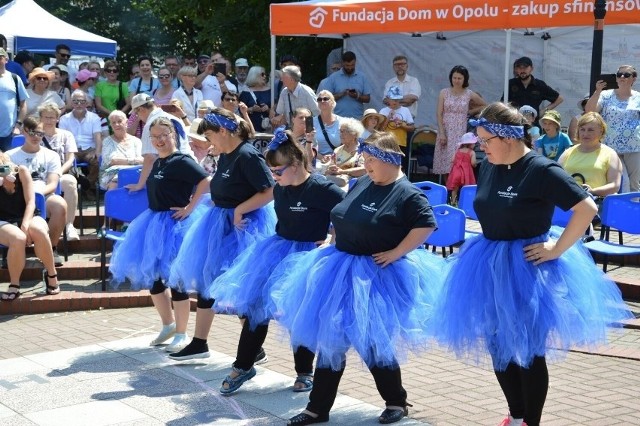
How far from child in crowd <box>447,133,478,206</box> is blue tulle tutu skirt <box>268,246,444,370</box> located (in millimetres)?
7259

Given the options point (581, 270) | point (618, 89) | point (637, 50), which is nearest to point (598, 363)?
point (581, 270)

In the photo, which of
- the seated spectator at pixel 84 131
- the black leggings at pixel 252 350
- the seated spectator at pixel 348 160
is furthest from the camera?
the seated spectator at pixel 84 131

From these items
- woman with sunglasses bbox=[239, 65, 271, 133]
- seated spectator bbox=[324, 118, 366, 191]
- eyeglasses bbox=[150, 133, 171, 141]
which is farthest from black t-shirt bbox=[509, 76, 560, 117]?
eyeglasses bbox=[150, 133, 171, 141]

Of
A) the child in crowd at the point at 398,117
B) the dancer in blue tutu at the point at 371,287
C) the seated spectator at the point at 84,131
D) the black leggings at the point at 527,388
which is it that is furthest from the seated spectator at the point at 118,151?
the black leggings at the point at 527,388

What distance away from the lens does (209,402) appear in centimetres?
679

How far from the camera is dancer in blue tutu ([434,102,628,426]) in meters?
5.45

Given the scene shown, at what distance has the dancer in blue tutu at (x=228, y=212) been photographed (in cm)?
736

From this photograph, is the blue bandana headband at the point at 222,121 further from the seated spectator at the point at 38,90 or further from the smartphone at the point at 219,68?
the smartphone at the point at 219,68

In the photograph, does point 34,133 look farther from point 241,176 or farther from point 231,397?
point 231,397

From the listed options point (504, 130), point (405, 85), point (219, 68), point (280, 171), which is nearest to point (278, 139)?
point (280, 171)

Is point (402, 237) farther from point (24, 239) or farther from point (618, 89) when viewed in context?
point (618, 89)

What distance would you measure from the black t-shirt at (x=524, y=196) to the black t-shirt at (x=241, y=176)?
2.05 meters

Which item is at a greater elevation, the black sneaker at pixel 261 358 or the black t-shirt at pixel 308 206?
the black t-shirt at pixel 308 206

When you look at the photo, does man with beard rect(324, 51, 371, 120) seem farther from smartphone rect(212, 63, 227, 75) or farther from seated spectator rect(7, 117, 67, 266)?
seated spectator rect(7, 117, 67, 266)
